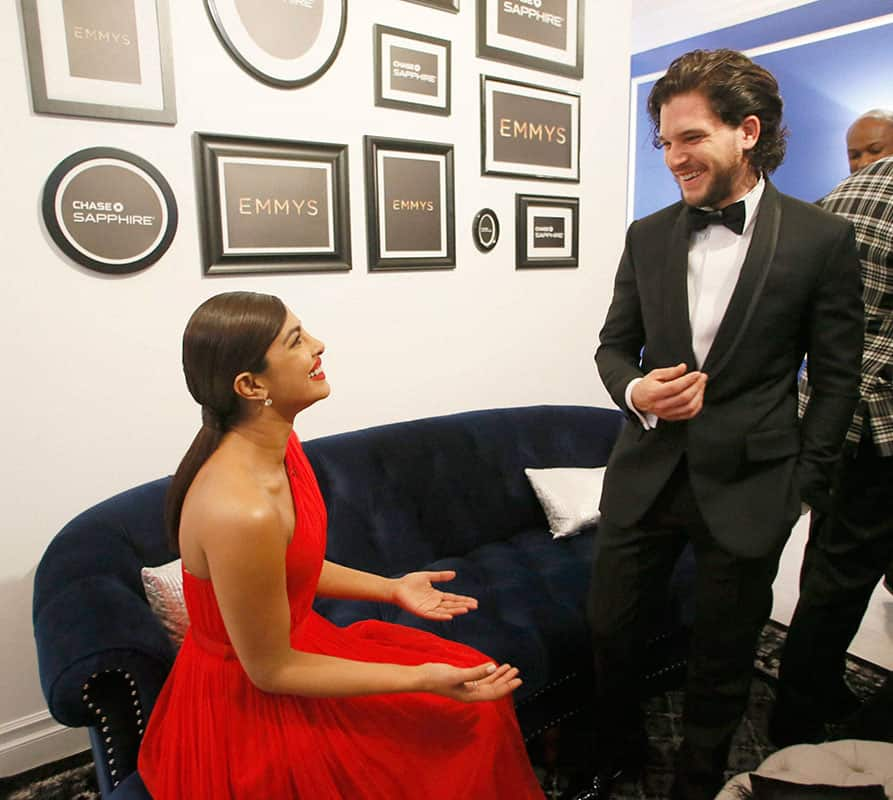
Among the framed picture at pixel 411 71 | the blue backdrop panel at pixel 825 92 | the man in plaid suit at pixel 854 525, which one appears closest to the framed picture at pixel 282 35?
the framed picture at pixel 411 71

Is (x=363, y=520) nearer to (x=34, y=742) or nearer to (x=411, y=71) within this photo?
(x=34, y=742)

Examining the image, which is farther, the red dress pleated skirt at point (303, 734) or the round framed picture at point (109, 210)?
the round framed picture at point (109, 210)

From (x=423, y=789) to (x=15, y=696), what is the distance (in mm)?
1504

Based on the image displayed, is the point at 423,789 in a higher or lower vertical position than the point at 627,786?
higher

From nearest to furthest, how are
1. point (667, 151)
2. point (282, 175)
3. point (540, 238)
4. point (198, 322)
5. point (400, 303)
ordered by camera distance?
point (198, 322) < point (667, 151) < point (282, 175) < point (400, 303) < point (540, 238)

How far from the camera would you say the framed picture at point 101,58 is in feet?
5.89

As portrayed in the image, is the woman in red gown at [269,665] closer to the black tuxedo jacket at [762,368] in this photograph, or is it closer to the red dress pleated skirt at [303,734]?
the red dress pleated skirt at [303,734]

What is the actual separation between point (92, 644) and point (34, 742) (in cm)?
108

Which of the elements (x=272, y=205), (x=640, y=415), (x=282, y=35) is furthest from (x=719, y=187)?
(x=282, y=35)

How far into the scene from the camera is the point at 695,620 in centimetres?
163

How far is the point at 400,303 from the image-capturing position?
8.46 ft

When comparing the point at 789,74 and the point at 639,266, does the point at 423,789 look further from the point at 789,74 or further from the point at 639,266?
the point at 789,74

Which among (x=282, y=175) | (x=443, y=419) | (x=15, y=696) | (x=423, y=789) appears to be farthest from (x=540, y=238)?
(x=15, y=696)

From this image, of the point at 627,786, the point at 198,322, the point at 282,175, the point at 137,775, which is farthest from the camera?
the point at 282,175
